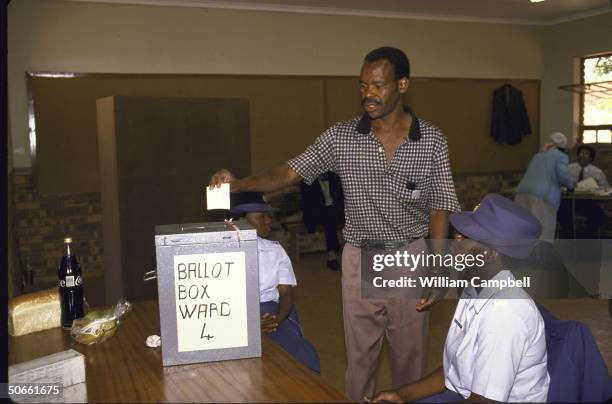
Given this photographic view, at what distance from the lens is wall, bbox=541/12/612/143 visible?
8203 millimetres

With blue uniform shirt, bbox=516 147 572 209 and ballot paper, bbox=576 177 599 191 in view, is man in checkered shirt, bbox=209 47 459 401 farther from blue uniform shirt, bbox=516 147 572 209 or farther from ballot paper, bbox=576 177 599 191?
ballot paper, bbox=576 177 599 191

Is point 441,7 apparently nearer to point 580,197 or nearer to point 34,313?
point 580,197

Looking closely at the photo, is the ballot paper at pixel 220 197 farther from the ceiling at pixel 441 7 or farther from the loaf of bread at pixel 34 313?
the ceiling at pixel 441 7

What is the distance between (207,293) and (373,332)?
1.13 metres

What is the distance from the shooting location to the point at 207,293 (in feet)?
4.97

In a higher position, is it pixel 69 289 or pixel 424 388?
pixel 69 289

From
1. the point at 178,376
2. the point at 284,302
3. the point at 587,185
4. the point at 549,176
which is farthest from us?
the point at 587,185

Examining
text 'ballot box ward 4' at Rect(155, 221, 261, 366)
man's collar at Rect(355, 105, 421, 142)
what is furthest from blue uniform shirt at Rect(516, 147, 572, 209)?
text 'ballot box ward 4' at Rect(155, 221, 261, 366)

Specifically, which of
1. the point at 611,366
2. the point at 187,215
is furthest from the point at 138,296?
the point at 611,366

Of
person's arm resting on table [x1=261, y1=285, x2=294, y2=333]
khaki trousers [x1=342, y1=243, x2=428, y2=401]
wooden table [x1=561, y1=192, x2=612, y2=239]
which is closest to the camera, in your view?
khaki trousers [x1=342, y1=243, x2=428, y2=401]

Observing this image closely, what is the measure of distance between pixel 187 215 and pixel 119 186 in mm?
448

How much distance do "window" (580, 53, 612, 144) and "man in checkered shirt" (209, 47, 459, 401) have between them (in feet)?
21.8

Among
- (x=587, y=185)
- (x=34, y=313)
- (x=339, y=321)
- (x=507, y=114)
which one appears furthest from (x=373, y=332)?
(x=507, y=114)

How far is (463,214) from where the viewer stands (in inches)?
73.0
